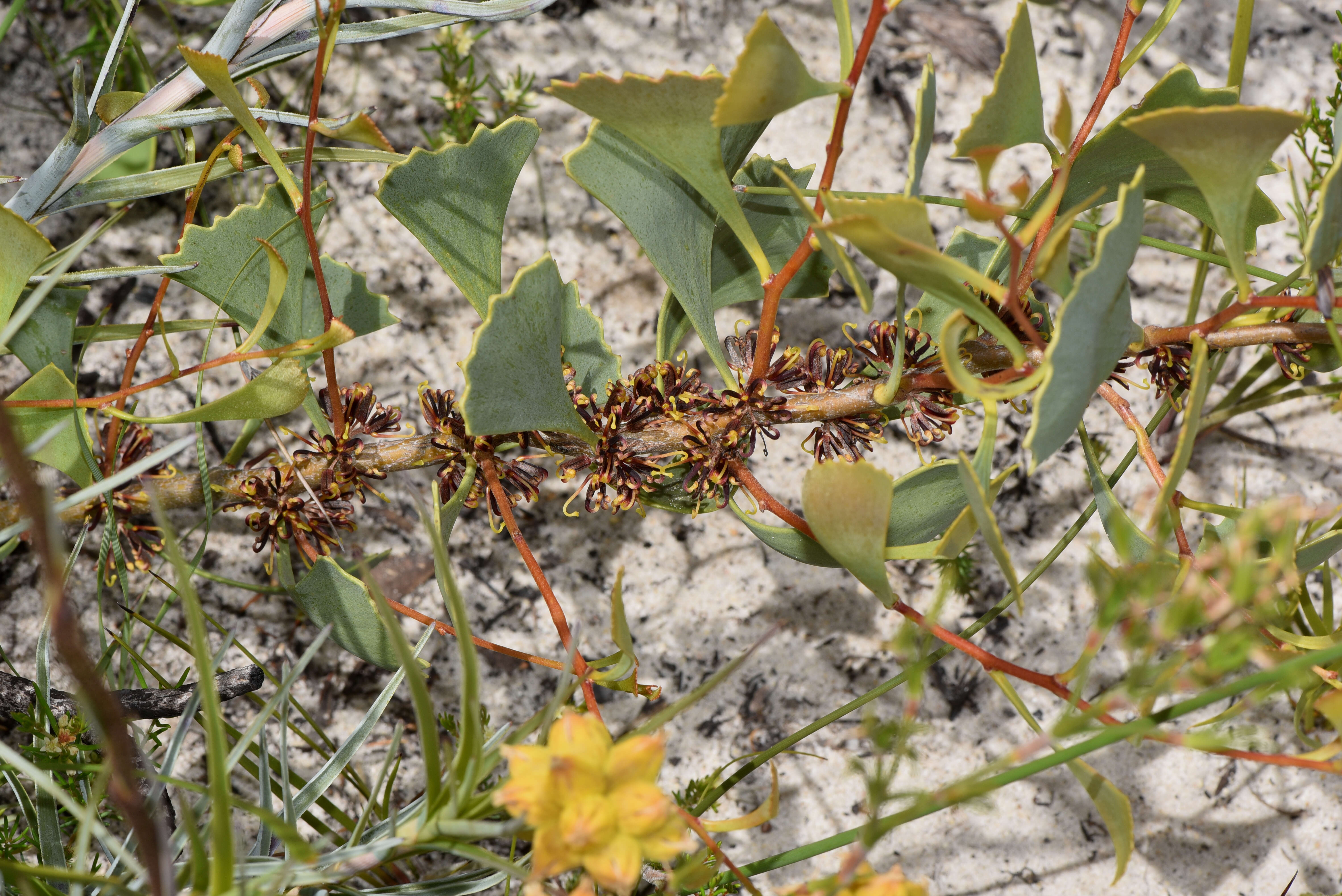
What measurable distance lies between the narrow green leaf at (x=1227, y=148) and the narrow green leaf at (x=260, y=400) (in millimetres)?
450

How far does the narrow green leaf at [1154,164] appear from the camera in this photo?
478mm

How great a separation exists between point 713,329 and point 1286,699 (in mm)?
660

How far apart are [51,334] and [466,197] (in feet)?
1.02

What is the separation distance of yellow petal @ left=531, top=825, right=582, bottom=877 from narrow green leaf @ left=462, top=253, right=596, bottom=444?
207mm

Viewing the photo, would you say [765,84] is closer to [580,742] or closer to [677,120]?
[677,120]

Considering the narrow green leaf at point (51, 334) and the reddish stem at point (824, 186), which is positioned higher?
the reddish stem at point (824, 186)

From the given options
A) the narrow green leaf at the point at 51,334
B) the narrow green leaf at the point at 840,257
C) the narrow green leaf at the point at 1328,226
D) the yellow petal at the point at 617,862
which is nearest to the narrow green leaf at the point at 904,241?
the narrow green leaf at the point at 840,257

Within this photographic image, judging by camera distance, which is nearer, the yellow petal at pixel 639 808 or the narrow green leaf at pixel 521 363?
the yellow petal at pixel 639 808

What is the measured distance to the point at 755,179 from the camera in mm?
605

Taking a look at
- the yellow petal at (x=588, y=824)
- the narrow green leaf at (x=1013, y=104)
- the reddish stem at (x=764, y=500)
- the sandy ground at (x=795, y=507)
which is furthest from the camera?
the sandy ground at (x=795, y=507)

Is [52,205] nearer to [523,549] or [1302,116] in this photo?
[523,549]

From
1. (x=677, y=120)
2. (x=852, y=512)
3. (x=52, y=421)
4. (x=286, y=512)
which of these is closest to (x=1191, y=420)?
(x=852, y=512)

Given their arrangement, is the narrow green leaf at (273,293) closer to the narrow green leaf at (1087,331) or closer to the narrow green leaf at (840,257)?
the narrow green leaf at (840,257)

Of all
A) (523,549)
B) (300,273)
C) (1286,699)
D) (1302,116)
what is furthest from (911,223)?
(1286,699)
